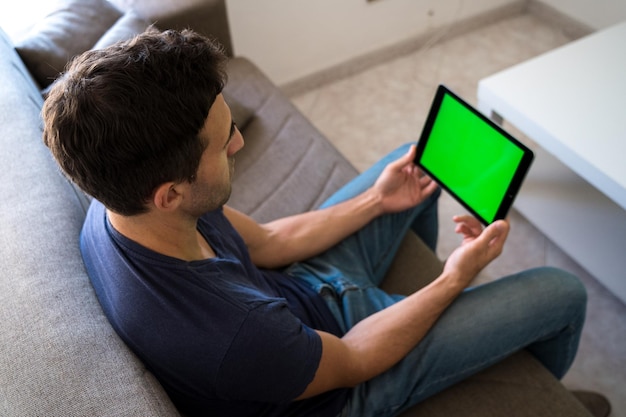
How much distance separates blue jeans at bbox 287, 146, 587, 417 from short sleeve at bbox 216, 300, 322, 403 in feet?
0.65

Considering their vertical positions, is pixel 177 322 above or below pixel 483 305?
above

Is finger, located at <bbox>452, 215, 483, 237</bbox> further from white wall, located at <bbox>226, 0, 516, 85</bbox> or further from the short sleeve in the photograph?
white wall, located at <bbox>226, 0, 516, 85</bbox>

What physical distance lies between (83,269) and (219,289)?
26 centimetres

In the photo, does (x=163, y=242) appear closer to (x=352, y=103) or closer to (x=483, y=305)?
(x=483, y=305)

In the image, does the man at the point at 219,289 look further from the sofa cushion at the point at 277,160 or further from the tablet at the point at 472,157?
the sofa cushion at the point at 277,160

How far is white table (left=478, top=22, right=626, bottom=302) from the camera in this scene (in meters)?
1.47

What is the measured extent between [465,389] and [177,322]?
2.02 feet

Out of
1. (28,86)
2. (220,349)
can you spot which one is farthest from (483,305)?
(28,86)

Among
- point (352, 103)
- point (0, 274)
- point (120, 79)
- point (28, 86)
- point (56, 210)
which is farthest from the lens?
point (352, 103)

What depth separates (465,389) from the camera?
115 centimetres

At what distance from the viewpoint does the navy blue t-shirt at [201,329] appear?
0.85m

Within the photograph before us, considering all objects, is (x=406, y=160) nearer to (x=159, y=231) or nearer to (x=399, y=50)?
(x=159, y=231)

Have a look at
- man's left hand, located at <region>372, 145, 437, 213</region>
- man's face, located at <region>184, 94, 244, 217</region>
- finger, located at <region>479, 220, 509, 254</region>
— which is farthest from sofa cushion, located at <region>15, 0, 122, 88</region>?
finger, located at <region>479, 220, 509, 254</region>

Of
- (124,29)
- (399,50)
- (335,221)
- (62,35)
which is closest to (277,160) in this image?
(335,221)
